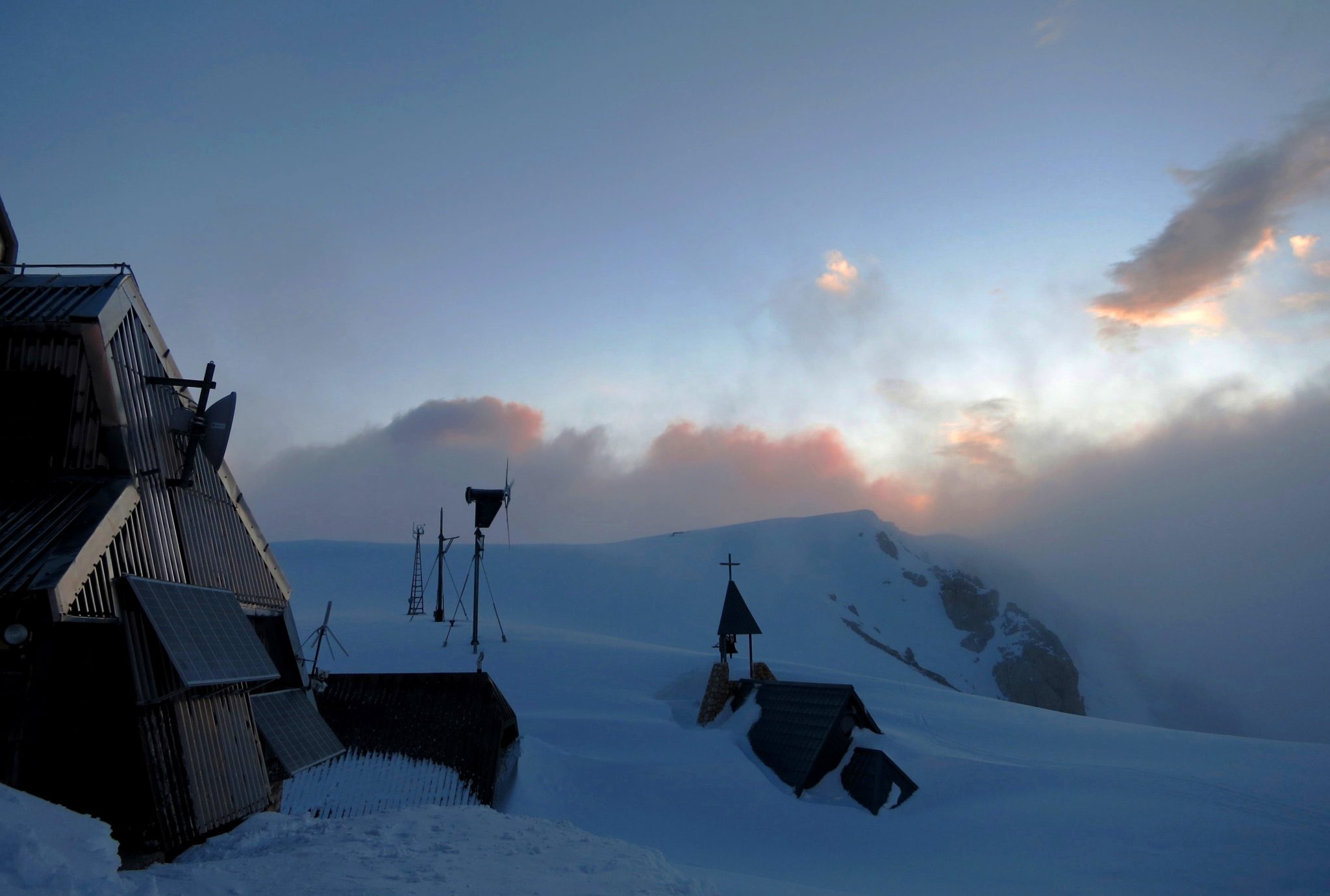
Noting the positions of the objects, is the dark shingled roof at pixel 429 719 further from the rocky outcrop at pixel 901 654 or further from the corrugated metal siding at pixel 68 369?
the rocky outcrop at pixel 901 654

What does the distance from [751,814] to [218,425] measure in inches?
585

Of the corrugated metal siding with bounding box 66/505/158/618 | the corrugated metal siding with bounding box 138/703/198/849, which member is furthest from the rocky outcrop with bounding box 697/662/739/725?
the corrugated metal siding with bounding box 66/505/158/618

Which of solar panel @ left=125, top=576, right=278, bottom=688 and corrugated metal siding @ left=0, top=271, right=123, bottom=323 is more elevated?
corrugated metal siding @ left=0, top=271, right=123, bottom=323

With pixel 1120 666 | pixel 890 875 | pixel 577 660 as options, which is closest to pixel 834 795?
pixel 890 875

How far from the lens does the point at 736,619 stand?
32500mm

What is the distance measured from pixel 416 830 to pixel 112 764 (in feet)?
14.2

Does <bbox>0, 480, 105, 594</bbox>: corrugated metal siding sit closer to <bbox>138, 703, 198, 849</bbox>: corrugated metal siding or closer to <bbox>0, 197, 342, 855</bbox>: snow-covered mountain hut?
<bbox>0, 197, 342, 855</bbox>: snow-covered mountain hut

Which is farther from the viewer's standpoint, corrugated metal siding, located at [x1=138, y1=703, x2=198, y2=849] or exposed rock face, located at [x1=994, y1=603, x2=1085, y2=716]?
exposed rock face, located at [x1=994, y1=603, x2=1085, y2=716]

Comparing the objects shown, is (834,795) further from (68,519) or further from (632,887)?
(68,519)

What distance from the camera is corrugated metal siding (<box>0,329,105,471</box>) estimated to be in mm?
10562

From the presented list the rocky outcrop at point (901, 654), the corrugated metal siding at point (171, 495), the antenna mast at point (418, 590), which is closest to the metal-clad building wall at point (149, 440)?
the corrugated metal siding at point (171, 495)

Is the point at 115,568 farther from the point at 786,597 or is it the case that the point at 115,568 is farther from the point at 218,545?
the point at 786,597

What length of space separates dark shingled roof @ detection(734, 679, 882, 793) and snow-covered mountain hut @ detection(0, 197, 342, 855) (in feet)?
42.6

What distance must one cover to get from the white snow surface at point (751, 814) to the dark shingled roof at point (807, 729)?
0.53 meters
